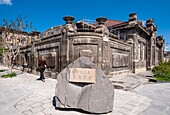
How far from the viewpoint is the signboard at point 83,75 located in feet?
11.7

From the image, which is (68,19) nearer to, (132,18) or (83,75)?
(83,75)

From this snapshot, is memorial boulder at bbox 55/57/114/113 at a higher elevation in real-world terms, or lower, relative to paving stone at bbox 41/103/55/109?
higher

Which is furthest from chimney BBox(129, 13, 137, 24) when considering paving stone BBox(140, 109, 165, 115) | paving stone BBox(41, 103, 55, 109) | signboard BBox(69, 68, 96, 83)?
paving stone BBox(41, 103, 55, 109)

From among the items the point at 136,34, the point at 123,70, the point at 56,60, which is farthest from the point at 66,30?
the point at 136,34

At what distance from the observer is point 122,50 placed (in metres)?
10.9

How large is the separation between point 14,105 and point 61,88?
1.84m

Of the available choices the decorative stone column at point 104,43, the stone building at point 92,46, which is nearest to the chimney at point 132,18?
the stone building at point 92,46

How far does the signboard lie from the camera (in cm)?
356

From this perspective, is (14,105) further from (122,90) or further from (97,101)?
(122,90)

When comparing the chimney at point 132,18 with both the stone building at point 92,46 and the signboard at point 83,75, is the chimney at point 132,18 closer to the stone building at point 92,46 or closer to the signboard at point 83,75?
the stone building at point 92,46

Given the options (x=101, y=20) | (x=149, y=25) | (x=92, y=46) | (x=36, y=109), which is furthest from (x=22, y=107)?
(x=149, y=25)

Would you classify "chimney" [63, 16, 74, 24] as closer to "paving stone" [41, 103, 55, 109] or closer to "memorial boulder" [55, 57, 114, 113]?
"memorial boulder" [55, 57, 114, 113]

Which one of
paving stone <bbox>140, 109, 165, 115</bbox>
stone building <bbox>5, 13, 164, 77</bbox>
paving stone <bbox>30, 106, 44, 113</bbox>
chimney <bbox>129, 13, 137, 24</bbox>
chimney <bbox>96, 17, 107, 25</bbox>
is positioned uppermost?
chimney <bbox>129, 13, 137, 24</bbox>

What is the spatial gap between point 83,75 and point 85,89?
1.43 ft
